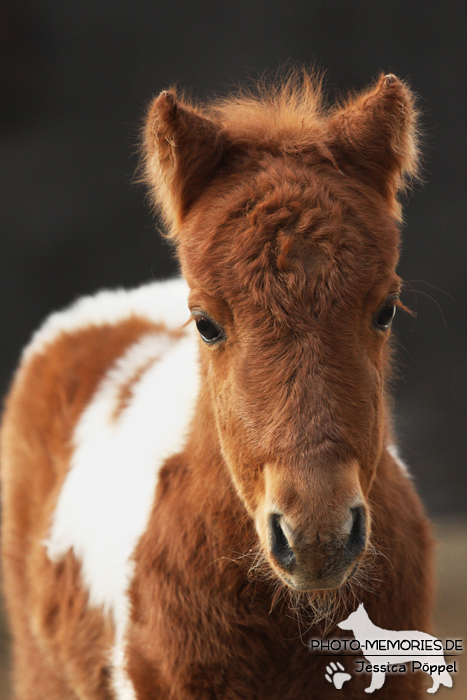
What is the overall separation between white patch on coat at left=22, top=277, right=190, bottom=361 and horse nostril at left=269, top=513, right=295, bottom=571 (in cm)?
150

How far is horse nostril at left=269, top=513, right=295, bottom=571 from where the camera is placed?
3.68 feet

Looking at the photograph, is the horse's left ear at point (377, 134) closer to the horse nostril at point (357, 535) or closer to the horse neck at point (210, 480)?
the horse neck at point (210, 480)

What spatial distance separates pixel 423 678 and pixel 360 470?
2.36 feet

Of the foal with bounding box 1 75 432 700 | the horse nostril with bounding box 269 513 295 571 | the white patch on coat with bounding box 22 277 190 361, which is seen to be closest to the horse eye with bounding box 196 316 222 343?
the foal with bounding box 1 75 432 700

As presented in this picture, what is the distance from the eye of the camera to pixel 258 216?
4.15 feet

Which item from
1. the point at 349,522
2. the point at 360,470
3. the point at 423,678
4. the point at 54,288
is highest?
the point at 54,288

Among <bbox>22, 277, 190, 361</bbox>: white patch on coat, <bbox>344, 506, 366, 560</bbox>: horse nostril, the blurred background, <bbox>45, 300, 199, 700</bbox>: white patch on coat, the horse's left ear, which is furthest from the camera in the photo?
the blurred background

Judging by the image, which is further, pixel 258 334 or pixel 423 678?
pixel 423 678

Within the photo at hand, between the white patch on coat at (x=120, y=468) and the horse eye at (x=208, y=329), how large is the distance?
1.15 feet

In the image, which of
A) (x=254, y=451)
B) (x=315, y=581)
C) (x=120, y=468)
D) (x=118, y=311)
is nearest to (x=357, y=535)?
(x=315, y=581)

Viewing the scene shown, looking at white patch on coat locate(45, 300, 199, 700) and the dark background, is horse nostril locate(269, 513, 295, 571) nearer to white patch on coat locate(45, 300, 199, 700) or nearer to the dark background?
white patch on coat locate(45, 300, 199, 700)

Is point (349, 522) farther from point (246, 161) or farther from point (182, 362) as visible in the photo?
point (182, 362)

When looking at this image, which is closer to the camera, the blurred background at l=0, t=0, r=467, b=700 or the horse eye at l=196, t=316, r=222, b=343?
the horse eye at l=196, t=316, r=222, b=343

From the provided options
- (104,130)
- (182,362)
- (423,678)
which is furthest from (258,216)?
(104,130)
